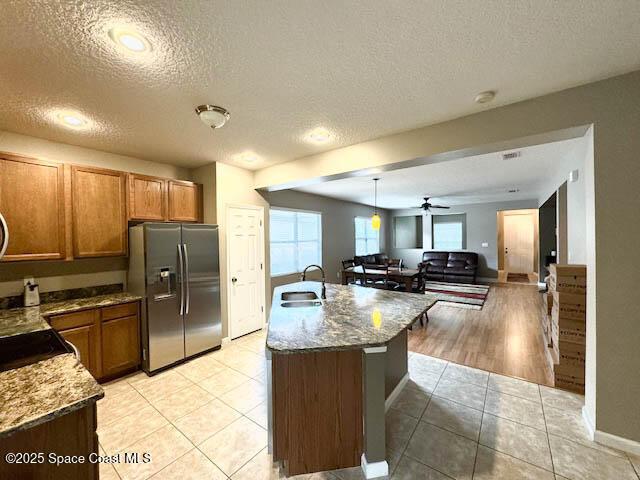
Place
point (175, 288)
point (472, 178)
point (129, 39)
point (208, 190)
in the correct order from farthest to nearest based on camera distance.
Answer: point (472, 178)
point (208, 190)
point (175, 288)
point (129, 39)

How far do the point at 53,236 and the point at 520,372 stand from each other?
501 centimetres

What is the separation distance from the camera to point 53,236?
2.48 metres

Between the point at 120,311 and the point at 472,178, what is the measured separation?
574 cm

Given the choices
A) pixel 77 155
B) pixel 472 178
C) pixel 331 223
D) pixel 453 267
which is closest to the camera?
pixel 77 155

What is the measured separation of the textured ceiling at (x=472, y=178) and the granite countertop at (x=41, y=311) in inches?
145

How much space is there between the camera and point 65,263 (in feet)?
9.20

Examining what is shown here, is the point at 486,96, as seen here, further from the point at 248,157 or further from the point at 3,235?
the point at 3,235

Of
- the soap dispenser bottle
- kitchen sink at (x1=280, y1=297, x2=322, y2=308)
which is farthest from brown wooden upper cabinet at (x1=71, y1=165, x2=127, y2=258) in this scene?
kitchen sink at (x1=280, y1=297, x2=322, y2=308)

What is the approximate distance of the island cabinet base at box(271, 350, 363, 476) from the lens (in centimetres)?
154

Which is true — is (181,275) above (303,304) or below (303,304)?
above

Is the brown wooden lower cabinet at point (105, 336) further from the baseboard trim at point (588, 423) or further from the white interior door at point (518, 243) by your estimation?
the white interior door at point (518, 243)

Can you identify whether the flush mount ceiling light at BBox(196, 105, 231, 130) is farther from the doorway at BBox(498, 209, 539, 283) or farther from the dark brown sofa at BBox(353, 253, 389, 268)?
the doorway at BBox(498, 209, 539, 283)

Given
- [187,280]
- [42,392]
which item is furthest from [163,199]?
[42,392]

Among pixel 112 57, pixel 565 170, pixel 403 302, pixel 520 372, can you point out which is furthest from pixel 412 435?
pixel 565 170
